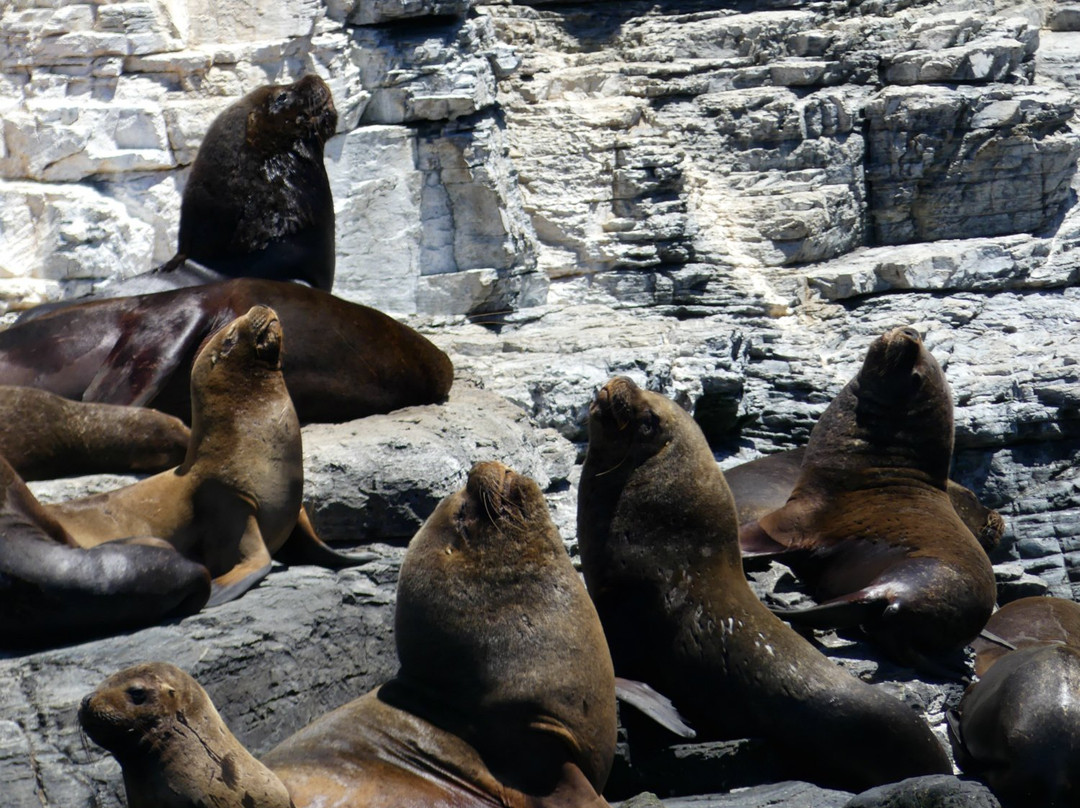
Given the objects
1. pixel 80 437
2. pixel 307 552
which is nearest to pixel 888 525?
pixel 307 552

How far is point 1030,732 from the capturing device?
471cm

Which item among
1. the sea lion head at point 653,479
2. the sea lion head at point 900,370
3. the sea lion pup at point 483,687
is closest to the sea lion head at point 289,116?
the sea lion head at point 653,479

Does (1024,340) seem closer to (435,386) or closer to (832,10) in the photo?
(832,10)

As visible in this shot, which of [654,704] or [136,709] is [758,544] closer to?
[654,704]

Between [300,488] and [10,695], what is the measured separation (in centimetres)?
137

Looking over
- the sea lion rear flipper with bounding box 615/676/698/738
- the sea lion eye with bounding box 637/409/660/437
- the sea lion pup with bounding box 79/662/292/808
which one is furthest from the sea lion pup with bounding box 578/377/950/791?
the sea lion pup with bounding box 79/662/292/808

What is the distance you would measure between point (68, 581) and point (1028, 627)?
4688 millimetres

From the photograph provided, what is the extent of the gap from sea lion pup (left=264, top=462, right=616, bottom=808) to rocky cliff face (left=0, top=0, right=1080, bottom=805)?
6.84 ft

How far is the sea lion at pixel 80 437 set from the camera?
517cm

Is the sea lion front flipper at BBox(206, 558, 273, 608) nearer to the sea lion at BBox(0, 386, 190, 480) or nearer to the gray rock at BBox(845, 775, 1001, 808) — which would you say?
the sea lion at BBox(0, 386, 190, 480)

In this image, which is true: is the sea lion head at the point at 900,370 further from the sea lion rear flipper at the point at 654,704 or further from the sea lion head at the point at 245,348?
the sea lion head at the point at 245,348

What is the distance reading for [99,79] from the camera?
9.05m

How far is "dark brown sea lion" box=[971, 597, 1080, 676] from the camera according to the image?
6547 mm

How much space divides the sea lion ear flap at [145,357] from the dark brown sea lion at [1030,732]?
3.44 metres
